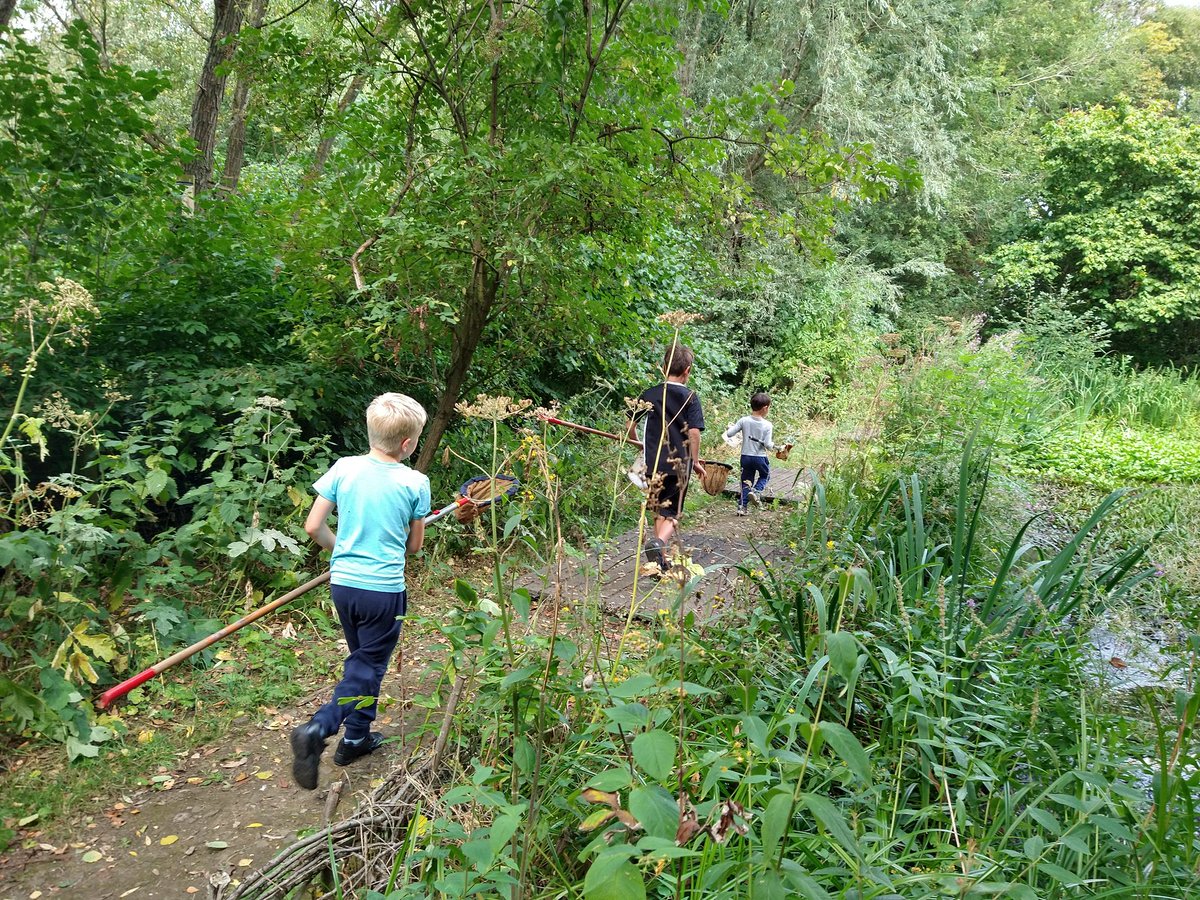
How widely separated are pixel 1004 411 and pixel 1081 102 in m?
20.8

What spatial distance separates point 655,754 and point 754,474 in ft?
20.9

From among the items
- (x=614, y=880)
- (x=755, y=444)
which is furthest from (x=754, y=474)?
(x=614, y=880)

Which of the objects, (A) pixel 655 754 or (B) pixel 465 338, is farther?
(B) pixel 465 338

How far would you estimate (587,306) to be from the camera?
16.8 ft

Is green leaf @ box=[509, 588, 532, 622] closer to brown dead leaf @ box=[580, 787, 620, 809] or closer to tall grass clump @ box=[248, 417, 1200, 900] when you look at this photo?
tall grass clump @ box=[248, 417, 1200, 900]

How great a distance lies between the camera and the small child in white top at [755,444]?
23.8ft

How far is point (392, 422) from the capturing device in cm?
304

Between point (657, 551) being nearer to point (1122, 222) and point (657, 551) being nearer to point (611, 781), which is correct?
point (611, 781)

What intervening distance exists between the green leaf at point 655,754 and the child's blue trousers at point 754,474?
6.07 metres

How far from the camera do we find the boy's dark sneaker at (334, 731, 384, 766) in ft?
10.2

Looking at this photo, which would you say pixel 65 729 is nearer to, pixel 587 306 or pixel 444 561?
pixel 444 561

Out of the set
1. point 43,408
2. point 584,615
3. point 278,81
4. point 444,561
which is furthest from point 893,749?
point 278,81

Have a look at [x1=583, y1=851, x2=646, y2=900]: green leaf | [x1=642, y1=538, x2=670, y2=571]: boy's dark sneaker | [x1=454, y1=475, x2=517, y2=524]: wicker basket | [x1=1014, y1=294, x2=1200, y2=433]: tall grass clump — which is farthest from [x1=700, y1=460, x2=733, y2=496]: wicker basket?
[x1=1014, y1=294, x2=1200, y2=433]: tall grass clump

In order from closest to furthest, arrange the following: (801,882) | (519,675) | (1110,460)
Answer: (801,882)
(519,675)
(1110,460)
